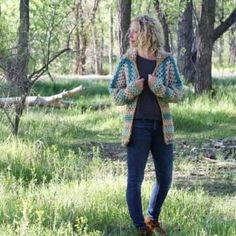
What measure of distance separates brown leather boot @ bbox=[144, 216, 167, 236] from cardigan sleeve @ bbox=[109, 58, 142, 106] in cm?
95

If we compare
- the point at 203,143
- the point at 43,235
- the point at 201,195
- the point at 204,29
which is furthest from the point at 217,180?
the point at 204,29

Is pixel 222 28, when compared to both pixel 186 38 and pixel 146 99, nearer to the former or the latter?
pixel 186 38

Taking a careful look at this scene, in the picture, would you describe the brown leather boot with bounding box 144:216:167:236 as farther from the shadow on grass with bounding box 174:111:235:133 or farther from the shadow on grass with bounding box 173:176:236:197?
the shadow on grass with bounding box 174:111:235:133

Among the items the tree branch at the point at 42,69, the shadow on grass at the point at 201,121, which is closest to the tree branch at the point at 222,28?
the shadow on grass at the point at 201,121

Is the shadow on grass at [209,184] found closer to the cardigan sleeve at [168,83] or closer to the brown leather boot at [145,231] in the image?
the brown leather boot at [145,231]

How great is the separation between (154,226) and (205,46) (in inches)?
386

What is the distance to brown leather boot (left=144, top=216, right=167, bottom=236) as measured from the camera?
15.7 feet

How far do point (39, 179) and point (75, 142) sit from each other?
3.41 meters

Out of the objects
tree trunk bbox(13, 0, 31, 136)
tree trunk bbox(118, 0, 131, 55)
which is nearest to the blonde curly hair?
tree trunk bbox(13, 0, 31, 136)

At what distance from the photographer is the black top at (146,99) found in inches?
184

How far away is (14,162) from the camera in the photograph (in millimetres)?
6988

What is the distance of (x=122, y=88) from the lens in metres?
4.77

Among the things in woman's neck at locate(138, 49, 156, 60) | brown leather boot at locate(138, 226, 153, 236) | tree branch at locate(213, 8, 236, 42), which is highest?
tree branch at locate(213, 8, 236, 42)

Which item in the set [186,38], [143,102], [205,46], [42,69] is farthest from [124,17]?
[143,102]
